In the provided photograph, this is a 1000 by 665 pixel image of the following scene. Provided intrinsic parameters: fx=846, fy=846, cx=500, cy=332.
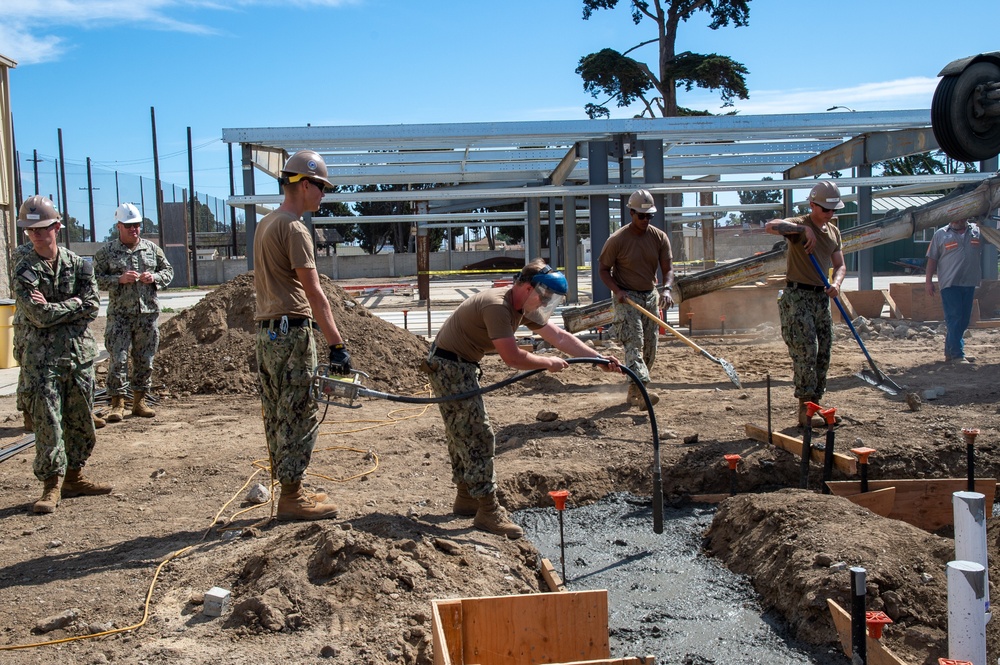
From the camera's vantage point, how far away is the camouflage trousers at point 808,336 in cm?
661

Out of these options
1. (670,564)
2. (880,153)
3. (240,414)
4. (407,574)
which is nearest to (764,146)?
(880,153)

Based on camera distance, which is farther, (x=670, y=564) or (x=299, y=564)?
(x=670, y=564)

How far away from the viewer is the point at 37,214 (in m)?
5.16

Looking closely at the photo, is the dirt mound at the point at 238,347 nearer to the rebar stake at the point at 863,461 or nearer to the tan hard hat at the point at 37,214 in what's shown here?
the tan hard hat at the point at 37,214

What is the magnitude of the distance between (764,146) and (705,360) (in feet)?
24.9

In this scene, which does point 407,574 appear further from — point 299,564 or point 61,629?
point 61,629

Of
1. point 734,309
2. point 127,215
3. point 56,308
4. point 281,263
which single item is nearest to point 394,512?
point 281,263

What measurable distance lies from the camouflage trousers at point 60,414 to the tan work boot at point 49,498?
2.7 inches

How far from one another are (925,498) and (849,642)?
2207 millimetres

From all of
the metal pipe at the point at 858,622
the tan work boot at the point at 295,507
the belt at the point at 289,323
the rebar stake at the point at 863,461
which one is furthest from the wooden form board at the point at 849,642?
the belt at the point at 289,323

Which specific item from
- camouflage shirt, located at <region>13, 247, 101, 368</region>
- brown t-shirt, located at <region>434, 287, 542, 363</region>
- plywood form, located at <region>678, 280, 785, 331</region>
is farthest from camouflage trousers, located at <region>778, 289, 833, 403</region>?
plywood form, located at <region>678, 280, 785, 331</region>

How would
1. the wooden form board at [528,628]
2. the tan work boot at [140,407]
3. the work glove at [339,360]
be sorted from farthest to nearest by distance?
the tan work boot at [140,407] → the work glove at [339,360] → the wooden form board at [528,628]

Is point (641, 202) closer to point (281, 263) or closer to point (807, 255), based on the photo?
point (807, 255)

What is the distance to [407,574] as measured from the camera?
3.84 meters
